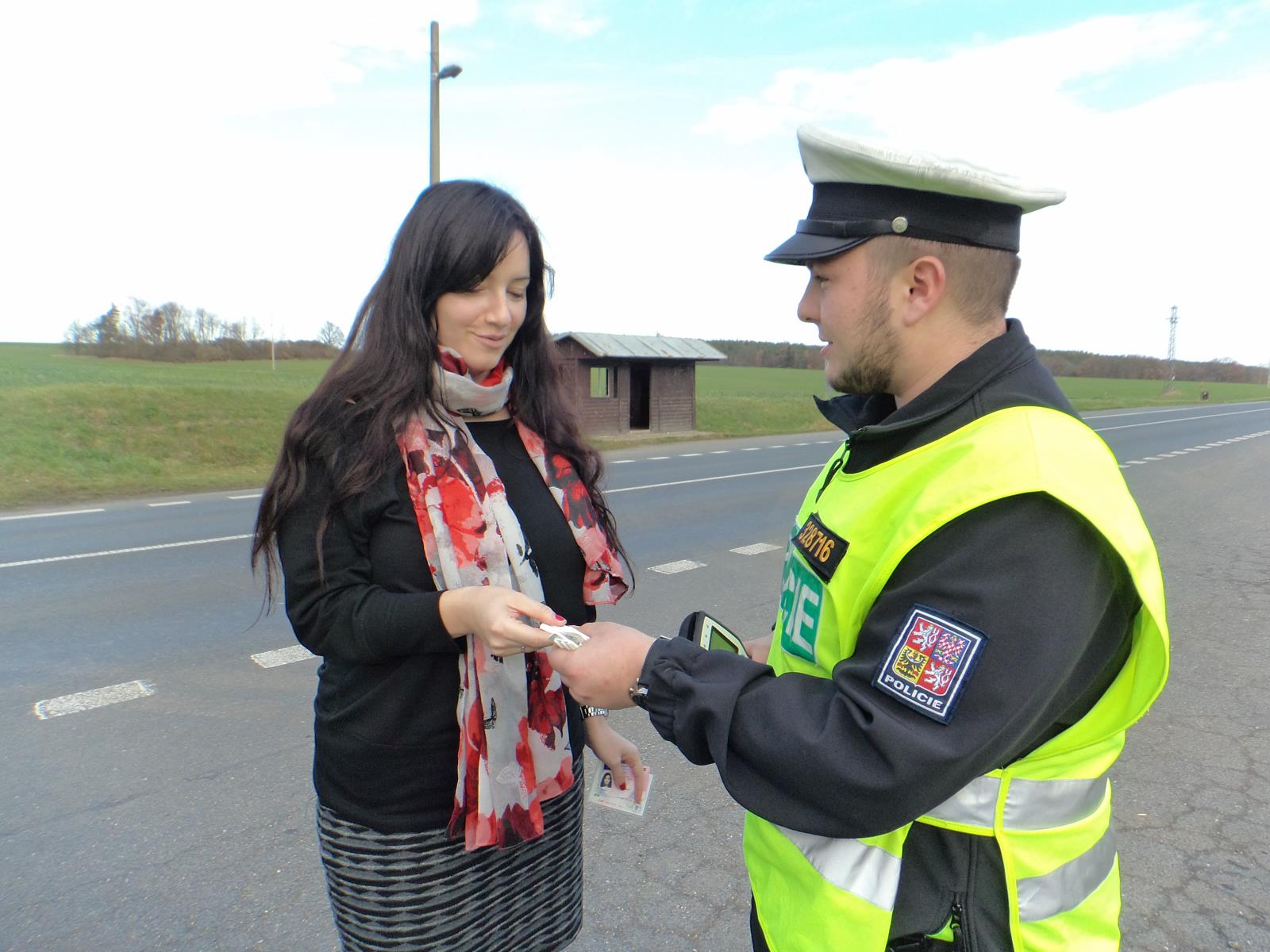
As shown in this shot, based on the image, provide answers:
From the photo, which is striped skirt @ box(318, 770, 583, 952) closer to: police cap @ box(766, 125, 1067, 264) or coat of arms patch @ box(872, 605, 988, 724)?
coat of arms patch @ box(872, 605, 988, 724)

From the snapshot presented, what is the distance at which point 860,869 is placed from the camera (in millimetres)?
1190

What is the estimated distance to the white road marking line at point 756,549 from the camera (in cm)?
765

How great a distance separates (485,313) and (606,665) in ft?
2.96

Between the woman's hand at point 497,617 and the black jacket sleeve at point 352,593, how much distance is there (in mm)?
36

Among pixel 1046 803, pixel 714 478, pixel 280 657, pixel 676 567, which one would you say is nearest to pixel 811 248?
pixel 1046 803

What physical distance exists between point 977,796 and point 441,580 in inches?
41.3

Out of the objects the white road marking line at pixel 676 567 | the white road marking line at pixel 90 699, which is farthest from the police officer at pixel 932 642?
the white road marking line at pixel 676 567

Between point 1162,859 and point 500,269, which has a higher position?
point 500,269

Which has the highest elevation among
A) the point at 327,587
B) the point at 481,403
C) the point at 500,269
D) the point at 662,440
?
the point at 500,269

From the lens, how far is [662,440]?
69.7 ft

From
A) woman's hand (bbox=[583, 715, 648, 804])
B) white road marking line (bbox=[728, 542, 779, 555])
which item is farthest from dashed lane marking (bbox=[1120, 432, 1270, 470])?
woman's hand (bbox=[583, 715, 648, 804])

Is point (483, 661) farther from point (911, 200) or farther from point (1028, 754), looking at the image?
point (911, 200)

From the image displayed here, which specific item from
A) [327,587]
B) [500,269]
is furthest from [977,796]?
[500,269]

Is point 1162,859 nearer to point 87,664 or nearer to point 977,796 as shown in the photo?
point 977,796
